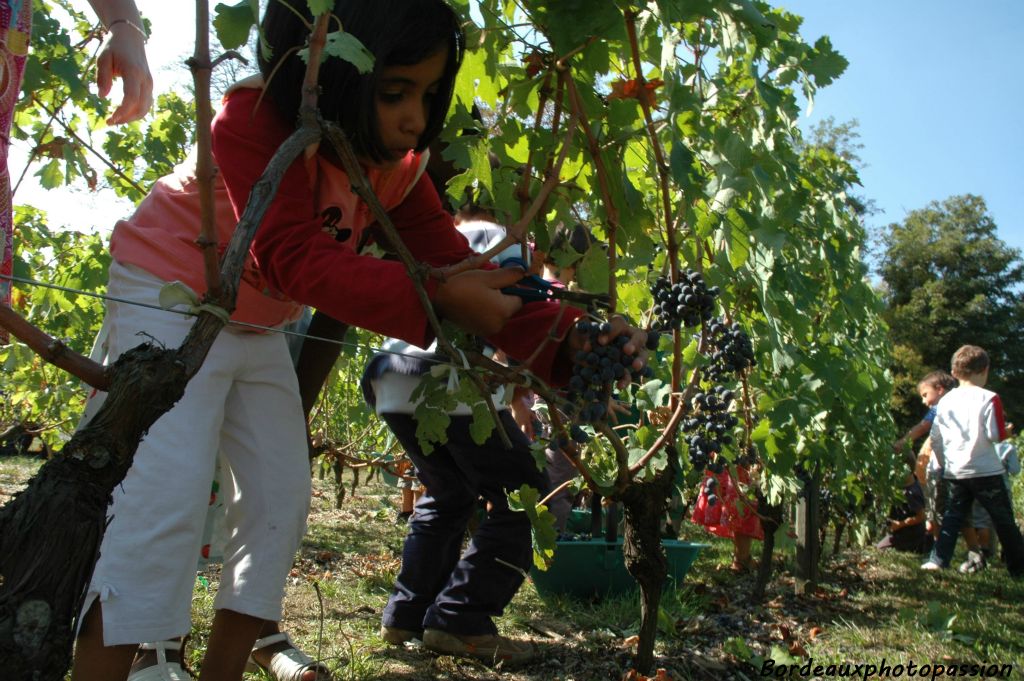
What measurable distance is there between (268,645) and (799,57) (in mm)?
2312

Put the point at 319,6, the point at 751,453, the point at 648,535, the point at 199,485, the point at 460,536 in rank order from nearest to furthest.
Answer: the point at 319,6 → the point at 199,485 → the point at 648,535 → the point at 460,536 → the point at 751,453

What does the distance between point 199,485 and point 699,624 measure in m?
2.21

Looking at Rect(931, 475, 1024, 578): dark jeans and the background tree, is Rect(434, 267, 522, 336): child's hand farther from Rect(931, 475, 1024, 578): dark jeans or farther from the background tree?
the background tree

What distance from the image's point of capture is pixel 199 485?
1594 millimetres

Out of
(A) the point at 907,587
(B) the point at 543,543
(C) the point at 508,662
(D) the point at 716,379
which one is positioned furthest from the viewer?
(A) the point at 907,587

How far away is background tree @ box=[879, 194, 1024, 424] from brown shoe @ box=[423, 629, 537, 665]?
84.8 ft

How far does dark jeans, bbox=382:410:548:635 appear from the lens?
272cm

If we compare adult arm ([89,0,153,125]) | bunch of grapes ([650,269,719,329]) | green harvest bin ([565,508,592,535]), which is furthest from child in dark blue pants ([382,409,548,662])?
green harvest bin ([565,508,592,535])

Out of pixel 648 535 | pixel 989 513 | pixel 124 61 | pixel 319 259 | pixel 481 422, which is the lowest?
pixel 648 535

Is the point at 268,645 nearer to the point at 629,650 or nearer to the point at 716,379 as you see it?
the point at 629,650

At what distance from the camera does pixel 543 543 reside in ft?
6.55

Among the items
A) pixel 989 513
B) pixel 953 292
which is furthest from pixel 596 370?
pixel 953 292

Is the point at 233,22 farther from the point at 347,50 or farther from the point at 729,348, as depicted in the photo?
the point at 729,348

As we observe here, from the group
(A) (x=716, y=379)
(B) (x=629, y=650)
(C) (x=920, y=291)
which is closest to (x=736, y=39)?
(A) (x=716, y=379)
